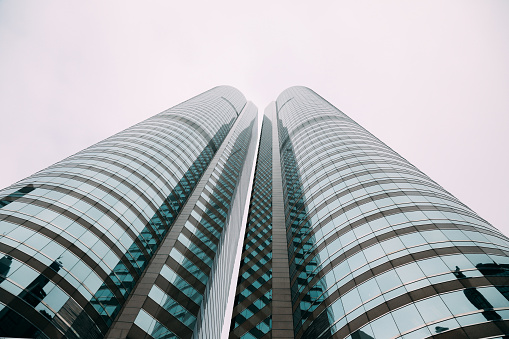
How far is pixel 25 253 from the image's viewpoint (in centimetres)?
2338

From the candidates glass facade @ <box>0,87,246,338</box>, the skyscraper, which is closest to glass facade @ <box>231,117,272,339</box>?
the skyscraper

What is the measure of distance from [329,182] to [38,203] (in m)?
35.8

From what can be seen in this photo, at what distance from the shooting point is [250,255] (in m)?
46.8

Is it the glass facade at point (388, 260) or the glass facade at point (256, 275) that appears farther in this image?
the glass facade at point (256, 275)

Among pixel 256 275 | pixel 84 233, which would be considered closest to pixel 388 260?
pixel 256 275

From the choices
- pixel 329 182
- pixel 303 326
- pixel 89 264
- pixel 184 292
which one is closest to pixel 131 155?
pixel 89 264

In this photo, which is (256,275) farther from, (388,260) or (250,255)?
(388,260)

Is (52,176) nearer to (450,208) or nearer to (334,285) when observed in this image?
(334,285)

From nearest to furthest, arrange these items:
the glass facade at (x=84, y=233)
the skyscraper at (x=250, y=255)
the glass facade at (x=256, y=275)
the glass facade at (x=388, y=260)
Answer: the glass facade at (x=388, y=260)
the skyscraper at (x=250, y=255)
the glass facade at (x=84, y=233)
the glass facade at (x=256, y=275)

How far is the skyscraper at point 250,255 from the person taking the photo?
19828mm

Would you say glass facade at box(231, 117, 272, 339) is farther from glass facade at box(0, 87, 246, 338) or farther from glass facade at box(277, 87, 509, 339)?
glass facade at box(0, 87, 246, 338)

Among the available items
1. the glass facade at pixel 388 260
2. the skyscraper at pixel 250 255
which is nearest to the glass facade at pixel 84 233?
the skyscraper at pixel 250 255

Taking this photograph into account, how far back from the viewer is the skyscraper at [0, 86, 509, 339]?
781 inches

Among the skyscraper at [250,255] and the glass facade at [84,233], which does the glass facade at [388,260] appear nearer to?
the skyscraper at [250,255]
